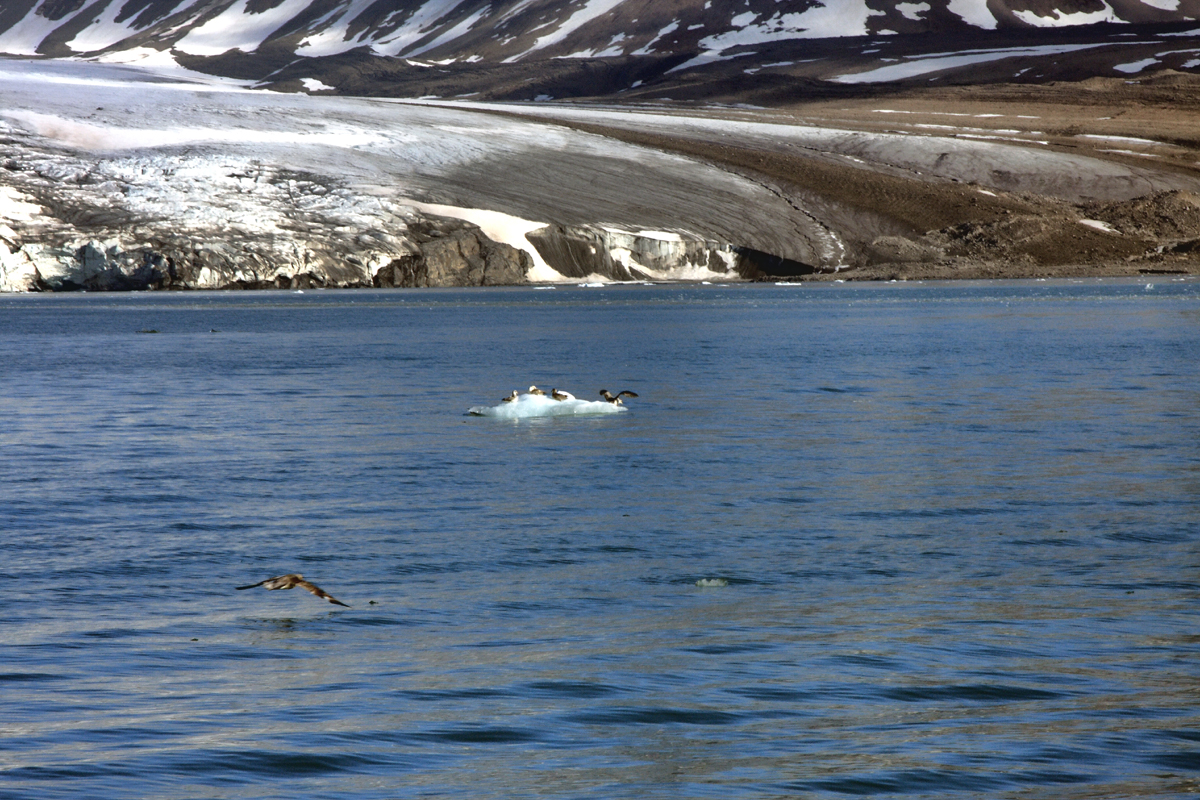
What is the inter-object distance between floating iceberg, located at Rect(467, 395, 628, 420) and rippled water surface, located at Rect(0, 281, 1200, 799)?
10.6 inches

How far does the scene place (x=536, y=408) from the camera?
1967cm

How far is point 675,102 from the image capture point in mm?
134875

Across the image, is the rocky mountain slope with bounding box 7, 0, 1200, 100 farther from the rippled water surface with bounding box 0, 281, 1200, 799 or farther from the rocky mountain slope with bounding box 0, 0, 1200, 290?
the rippled water surface with bounding box 0, 281, 1200, 799

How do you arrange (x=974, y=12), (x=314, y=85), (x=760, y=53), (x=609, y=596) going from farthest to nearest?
(x=974, y=12)
(x=314, y=85)
(x=760, y=53)
(x=609, y=596)

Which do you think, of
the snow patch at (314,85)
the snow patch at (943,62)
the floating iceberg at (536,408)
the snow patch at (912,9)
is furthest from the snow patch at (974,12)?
the floating iceberg at (536,408)

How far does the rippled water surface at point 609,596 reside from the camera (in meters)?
6.23

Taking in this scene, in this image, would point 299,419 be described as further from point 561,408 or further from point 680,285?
point 680,285

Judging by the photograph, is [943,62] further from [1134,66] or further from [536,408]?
[536,408]

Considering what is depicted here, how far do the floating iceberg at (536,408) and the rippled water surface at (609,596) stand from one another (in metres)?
0.27

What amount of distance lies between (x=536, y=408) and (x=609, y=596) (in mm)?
10487

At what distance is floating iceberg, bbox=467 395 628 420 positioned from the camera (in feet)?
63.9

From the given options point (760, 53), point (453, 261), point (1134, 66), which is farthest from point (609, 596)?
point (760, 53)

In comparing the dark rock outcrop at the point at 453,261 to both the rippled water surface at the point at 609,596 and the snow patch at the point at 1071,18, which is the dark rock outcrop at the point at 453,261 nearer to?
the rippled water surface at the point at 609,596

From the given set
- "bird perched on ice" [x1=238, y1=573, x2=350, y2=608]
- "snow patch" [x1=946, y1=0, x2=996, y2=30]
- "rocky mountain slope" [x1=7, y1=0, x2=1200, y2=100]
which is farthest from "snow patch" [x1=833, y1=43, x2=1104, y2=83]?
"bird perched on ice" [x1=238, y1=573, x2=350, y2=608]
